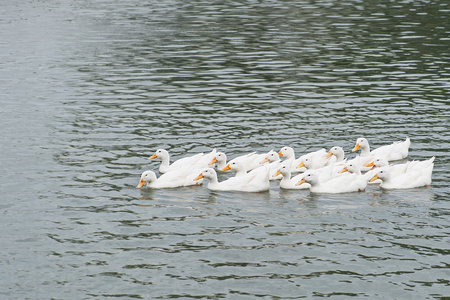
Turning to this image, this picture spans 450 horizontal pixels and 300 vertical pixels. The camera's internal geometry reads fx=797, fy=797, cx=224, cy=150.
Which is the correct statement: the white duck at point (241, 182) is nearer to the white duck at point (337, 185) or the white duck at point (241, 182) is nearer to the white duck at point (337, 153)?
the white duck at point (337, 185)

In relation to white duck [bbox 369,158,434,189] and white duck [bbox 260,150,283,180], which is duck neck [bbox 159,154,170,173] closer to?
white duck [bbox 260,150,283,180]

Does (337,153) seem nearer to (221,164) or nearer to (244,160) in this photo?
(244,160)

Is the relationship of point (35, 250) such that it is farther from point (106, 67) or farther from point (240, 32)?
point (240, 32)

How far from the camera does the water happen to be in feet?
52.2

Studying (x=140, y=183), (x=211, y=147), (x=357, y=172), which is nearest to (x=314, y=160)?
(x=357, y=172)

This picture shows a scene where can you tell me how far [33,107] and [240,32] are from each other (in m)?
21.5

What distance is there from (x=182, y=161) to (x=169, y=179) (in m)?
1.26

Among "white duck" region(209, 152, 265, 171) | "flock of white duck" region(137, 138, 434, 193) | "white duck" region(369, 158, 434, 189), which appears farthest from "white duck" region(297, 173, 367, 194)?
"white duck" region(209, 152, 265, 171)

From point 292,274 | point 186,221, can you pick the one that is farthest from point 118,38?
point 292,274

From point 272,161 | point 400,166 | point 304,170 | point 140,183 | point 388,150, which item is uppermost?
point 388,150

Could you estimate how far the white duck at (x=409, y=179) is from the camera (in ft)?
68.1

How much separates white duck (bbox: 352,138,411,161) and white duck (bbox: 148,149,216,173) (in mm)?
4395

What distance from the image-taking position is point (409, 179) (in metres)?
20.8

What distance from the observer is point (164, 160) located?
2273cm
